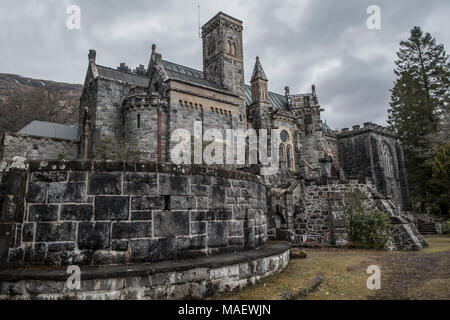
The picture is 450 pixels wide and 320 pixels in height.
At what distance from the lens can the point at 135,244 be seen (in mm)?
4746

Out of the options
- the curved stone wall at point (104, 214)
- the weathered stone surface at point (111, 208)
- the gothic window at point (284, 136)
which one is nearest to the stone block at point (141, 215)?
the curved stone wall at point (104, 214)

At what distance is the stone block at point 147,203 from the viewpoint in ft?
16.0

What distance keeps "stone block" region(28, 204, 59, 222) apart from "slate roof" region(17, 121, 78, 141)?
80.0 ft

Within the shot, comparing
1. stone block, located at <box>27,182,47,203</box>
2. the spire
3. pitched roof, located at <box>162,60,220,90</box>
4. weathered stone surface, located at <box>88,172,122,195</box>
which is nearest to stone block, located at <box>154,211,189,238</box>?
weathered stone surface, located at <box>88,172,122,195</box>

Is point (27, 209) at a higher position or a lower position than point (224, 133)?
lower

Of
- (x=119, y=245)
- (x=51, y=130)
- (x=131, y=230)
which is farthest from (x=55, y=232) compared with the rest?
(x=51, y=130)

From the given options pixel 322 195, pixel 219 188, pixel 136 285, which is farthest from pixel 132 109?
pixel 136 285

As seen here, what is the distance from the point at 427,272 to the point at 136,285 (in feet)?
23.8

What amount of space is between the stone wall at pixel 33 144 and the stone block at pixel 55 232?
19391 mm

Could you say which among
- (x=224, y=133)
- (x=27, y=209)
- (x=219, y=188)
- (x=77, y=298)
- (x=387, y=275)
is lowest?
(x=387, y=275)

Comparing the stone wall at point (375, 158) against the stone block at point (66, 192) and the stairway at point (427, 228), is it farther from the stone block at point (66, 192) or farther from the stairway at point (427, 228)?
the stone block at point (66, 192)

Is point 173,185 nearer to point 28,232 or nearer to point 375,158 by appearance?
point 28,232

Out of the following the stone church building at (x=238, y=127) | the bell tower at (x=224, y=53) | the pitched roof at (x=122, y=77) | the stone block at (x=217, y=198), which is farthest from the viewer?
the bell tower at (x=224, y=53)
